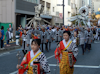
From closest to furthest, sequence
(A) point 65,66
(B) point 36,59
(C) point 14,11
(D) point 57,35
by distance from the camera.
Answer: (B) point 36,59
(A) point 65,66
(D) point 57,35
(C) point 14,11

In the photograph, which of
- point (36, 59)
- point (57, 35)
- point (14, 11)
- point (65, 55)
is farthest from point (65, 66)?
point (14, 11)

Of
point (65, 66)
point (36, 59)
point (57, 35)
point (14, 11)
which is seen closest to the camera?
point (36, 59)

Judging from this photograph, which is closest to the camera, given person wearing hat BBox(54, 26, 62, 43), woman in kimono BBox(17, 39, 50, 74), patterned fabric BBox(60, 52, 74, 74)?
woman in kimono BBox(17, 39, 50, 74)

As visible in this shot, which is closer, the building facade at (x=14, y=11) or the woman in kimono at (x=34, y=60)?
the woman in kimono at (x=34, y=60)

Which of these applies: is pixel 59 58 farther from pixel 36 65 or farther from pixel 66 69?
pixel 36 65

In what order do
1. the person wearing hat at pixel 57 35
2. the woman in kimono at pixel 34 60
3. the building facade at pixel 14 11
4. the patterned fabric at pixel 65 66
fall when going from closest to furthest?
the woman in kimono at pixel 34 60
the patterned fabric at pixel 65 66
the person wearing hat at pixel 57 35
the building facade at pixel 14 11

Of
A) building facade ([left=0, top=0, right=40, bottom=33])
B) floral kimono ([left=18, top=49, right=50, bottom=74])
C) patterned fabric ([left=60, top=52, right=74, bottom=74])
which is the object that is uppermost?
building facade ([left=0, top=0, right=40, bottom=33])

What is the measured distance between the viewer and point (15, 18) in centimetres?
2566

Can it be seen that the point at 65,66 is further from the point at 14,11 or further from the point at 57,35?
the point at 14,11

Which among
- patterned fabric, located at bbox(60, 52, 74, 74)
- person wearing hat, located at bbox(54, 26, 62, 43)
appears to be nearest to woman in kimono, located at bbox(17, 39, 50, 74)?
patterned fabric, located at bbox(60, 52, 74, 74)

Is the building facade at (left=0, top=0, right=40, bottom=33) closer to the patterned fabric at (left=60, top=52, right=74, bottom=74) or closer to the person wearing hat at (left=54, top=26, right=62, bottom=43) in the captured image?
the person wearing hat at (left=54, top=26, right=62, bottom=43)

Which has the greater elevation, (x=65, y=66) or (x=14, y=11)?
(x=14, y=11)

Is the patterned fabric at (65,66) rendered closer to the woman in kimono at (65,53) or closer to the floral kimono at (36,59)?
the woman in kimono at (65,53)

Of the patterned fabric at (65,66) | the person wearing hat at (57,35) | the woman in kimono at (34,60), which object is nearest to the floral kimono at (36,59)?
the woman in kimono at (34,60)
